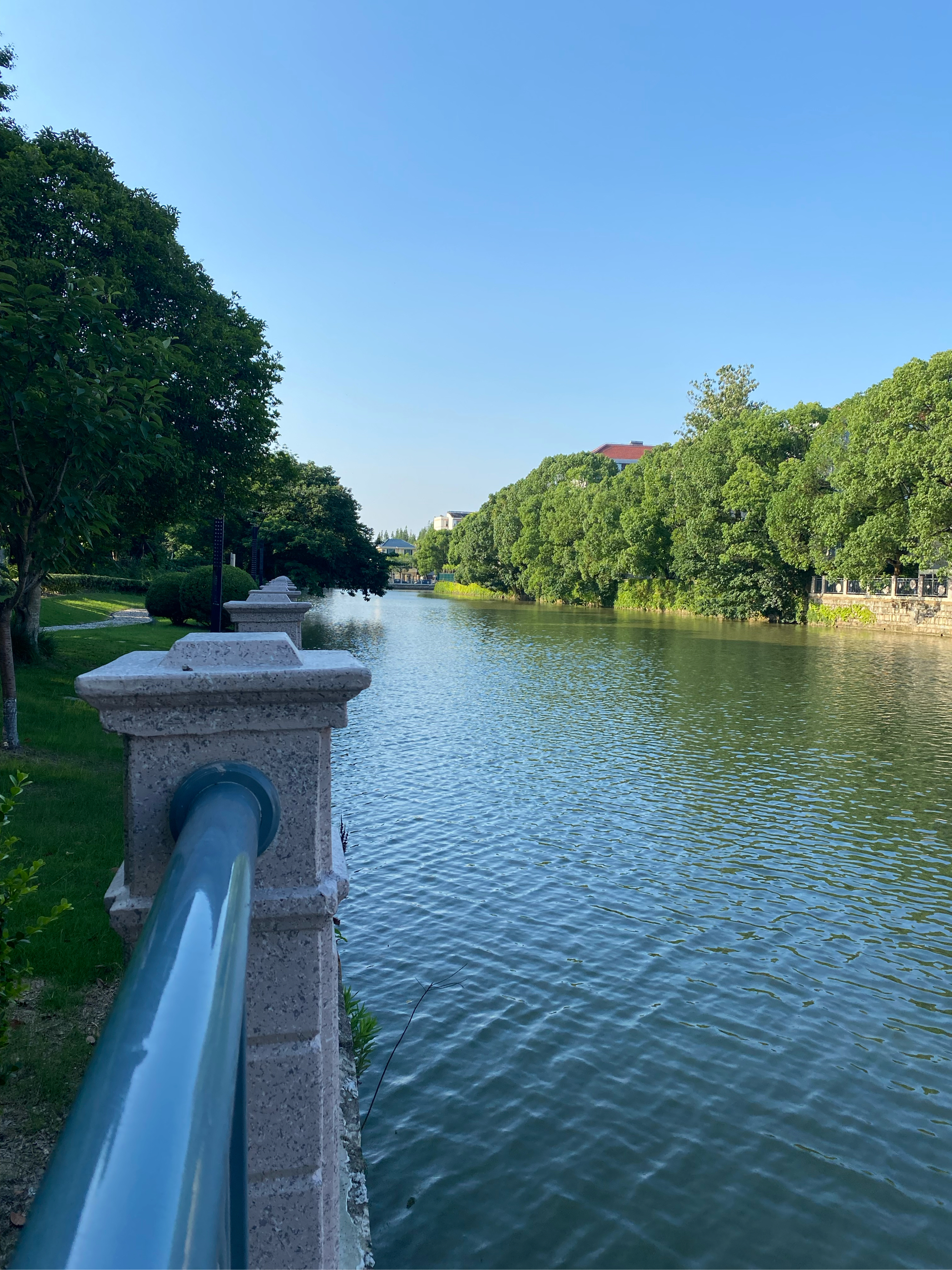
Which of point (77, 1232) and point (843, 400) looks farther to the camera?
point (843, 400)

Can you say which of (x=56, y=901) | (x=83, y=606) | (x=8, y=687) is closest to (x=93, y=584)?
(x=83, y=606)

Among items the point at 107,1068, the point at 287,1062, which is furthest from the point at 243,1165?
the point at 287,1062

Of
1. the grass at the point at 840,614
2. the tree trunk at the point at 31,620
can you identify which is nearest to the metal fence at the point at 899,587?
the grass at the point at 840,614

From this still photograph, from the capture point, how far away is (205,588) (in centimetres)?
2630

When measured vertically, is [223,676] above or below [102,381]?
below

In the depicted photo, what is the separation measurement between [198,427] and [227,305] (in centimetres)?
368

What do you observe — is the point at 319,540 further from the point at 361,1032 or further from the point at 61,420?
the point at 361,1032

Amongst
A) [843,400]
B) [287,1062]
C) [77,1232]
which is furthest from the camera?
[843,400]

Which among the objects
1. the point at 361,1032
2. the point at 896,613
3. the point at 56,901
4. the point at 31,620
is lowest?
the point at 361,1032

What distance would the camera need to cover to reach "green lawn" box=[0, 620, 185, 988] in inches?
210

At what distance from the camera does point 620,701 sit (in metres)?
A: 20.3

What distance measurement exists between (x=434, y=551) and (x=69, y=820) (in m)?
141

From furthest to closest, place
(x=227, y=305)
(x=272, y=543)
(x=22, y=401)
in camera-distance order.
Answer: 1. (x=272, y=543)
2. (x=227, y=305)
3. (x=22, y=401)

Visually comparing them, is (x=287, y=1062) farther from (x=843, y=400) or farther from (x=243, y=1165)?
(x=843, y=400)
